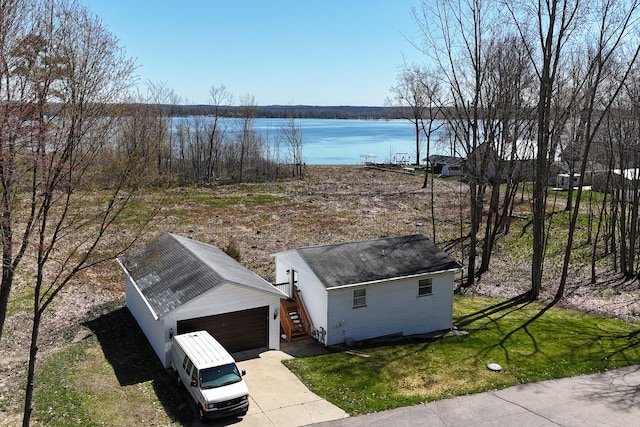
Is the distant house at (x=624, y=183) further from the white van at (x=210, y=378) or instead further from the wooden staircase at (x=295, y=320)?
the white van at (x=210, y=378)

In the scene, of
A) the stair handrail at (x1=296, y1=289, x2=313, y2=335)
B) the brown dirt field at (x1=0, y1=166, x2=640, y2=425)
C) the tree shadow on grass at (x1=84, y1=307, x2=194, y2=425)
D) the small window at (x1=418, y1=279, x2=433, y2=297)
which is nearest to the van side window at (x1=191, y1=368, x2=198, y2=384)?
the tree shadow on grass at (x1=84, y1=307, x2=194, y2=425)

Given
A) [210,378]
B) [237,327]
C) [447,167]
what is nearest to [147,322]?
[237,327]

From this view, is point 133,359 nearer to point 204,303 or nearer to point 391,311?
point 204,303

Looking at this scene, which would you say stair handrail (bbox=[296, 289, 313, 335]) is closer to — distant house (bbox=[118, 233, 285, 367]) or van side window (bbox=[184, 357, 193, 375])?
distant house (bbox=[118, 233, 285, 367])

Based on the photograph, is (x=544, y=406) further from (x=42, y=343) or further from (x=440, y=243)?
(x=440, y=243)

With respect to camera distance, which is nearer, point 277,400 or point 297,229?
point 277,400

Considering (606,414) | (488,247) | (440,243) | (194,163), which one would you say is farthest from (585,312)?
(194,163)

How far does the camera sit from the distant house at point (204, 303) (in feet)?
56.5

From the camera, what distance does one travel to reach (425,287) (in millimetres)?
21188

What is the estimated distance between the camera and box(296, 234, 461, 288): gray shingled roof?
19812 millimetres

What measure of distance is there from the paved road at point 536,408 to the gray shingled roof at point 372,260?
18.7 feet

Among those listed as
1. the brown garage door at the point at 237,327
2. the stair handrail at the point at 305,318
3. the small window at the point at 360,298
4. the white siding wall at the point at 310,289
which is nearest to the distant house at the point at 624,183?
the small window at the point at 360,298

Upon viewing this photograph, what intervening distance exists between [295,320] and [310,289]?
5.21 feet

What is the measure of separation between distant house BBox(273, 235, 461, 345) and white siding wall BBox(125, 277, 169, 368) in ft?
18.6
